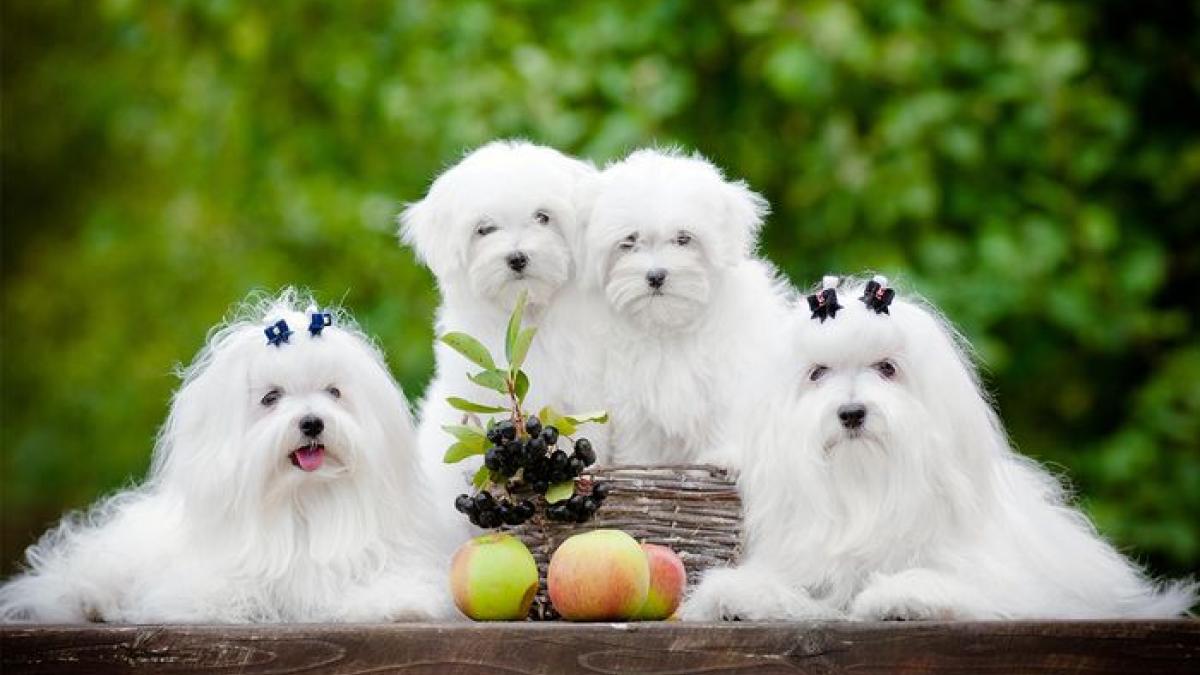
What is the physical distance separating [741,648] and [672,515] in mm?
629

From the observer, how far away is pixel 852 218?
7.11m

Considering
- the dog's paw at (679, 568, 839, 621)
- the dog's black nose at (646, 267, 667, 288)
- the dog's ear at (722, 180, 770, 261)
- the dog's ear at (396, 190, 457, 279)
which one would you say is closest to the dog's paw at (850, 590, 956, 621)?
the dog's paw at (679, 568, 839, 621)

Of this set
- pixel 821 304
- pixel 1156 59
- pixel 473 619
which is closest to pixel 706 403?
pixel 821 304

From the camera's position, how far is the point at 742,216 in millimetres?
3896

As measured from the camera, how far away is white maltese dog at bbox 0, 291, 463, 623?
3.30 m

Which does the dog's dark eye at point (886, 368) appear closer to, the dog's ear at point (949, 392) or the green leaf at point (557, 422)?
the dog's ear at point (949, 392)

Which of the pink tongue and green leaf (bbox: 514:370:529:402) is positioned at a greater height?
green leaf (bbox: 514:370:529:402)

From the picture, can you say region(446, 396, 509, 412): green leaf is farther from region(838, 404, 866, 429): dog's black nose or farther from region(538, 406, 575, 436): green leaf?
region(838, 404, 866, 429): dog's black nose

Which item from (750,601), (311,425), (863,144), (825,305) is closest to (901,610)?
(750,601)

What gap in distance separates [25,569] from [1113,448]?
4.76 metres

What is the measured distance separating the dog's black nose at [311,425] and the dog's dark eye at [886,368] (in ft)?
3.61

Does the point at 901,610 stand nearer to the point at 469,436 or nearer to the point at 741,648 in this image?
the point at 741,648

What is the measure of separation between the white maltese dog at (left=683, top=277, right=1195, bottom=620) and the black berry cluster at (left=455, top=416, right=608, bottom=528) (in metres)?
0.31

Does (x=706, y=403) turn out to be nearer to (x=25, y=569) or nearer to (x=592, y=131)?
(x=25, y=569)
